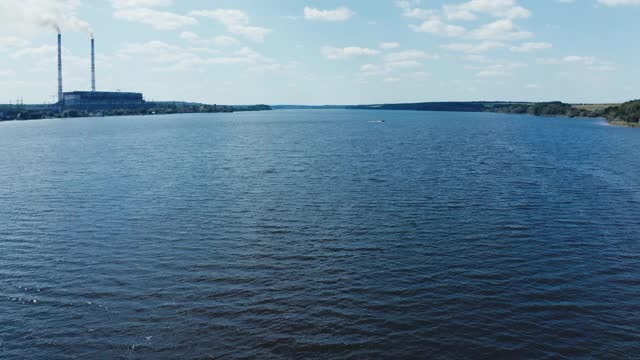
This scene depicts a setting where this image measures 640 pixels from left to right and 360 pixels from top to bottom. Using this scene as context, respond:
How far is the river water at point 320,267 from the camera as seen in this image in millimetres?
28734

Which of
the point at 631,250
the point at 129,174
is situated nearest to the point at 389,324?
the point at 631,250

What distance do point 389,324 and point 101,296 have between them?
20327 millimetres

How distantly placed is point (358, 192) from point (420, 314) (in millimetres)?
37371

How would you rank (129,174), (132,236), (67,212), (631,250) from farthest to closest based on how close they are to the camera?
(129,174) < (67,212) < (132,236) < (631,250)

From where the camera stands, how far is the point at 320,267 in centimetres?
3947

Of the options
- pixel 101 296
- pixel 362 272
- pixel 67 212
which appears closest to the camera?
pixel 101 296

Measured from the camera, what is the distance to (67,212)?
57031 millimetres

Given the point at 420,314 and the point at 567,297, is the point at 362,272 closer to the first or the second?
the point at 420,314

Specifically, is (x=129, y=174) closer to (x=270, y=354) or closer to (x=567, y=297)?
(x=270, y=354)

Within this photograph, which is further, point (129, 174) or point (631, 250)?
point (129, 174)

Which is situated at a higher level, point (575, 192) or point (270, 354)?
point (575, 192)

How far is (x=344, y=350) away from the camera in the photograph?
90.6 feet

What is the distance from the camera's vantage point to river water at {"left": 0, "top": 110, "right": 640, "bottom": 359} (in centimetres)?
2873

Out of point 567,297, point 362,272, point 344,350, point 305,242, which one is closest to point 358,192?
point 305,242
